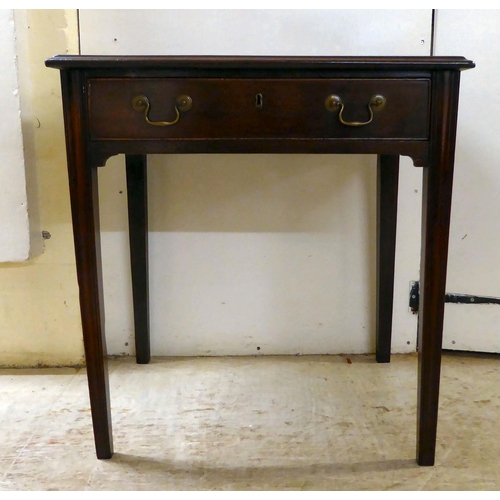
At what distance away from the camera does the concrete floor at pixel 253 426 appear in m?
0.97

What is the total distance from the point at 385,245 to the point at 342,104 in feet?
2.00

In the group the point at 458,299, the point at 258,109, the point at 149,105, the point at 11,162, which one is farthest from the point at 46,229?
the point at 458,299

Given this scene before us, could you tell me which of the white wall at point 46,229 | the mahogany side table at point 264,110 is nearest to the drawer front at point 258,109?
the mahogany side table at point 264,110

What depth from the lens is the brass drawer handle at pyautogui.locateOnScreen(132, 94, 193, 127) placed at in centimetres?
89

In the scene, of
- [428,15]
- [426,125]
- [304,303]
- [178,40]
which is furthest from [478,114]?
[178,40]

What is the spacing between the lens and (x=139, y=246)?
1.43 meters

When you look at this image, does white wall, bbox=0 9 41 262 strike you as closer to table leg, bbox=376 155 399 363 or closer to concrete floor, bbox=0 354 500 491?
concrete floor, bbox=0 354 500 491

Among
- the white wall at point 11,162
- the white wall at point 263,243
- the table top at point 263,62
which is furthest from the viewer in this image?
the white wall at point 263,243

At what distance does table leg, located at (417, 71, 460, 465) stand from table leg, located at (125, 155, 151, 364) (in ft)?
2.51

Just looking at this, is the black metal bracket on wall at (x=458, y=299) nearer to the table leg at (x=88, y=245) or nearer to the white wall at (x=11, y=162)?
the table leg at (x=88, y=245)

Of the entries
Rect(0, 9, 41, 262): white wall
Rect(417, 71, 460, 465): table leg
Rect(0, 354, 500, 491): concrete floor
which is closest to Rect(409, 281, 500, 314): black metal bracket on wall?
Rect(0, 354, 500, 491): concrete floor

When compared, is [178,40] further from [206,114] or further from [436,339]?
[436,339]

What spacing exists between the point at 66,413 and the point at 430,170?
99cm

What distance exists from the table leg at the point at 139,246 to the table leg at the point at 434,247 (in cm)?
77
